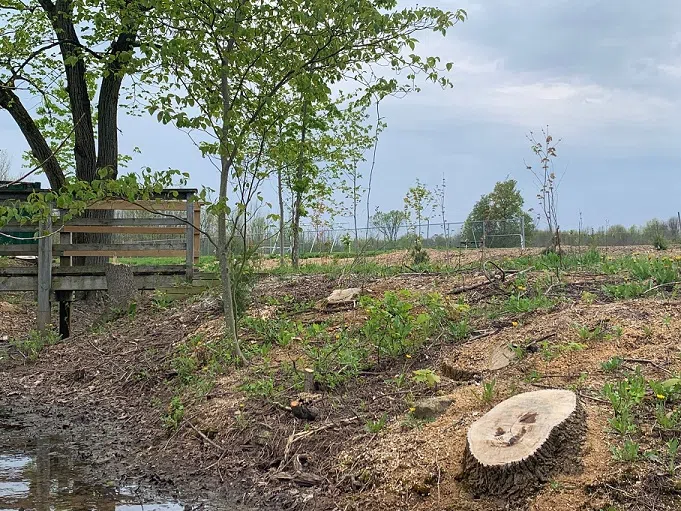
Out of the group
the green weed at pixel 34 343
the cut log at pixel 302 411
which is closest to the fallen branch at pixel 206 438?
the cut log at pixel 302 411

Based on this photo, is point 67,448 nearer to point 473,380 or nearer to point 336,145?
point 473,380

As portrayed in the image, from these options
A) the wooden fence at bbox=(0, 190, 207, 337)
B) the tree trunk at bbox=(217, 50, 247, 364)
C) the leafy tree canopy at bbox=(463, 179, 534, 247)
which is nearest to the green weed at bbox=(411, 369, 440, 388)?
the tree trunk at bbox=(217, 50, 247, 364)

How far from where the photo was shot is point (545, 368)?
17.9ft

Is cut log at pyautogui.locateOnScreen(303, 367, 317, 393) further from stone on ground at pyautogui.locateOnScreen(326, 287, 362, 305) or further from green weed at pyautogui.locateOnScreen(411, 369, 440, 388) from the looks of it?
stone on ground at pyautogui.locateOnScreen(326, 287, 362, 305)

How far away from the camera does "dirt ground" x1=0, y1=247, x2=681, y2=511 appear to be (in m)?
4.28

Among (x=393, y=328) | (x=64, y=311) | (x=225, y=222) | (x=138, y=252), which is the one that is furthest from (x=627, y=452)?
(x=64, y=311)

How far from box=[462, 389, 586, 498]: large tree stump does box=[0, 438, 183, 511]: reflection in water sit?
2.14m

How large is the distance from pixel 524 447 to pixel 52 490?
348cm

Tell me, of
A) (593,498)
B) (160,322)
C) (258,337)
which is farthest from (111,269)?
(593,498)

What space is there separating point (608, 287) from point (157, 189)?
4.79 meters

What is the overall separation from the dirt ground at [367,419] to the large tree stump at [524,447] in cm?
8

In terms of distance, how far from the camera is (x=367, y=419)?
539 cm

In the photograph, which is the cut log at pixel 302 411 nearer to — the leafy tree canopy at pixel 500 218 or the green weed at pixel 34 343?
the green weed at pixel 34 343

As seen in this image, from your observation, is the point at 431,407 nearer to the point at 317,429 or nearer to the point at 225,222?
the point at 317,429
